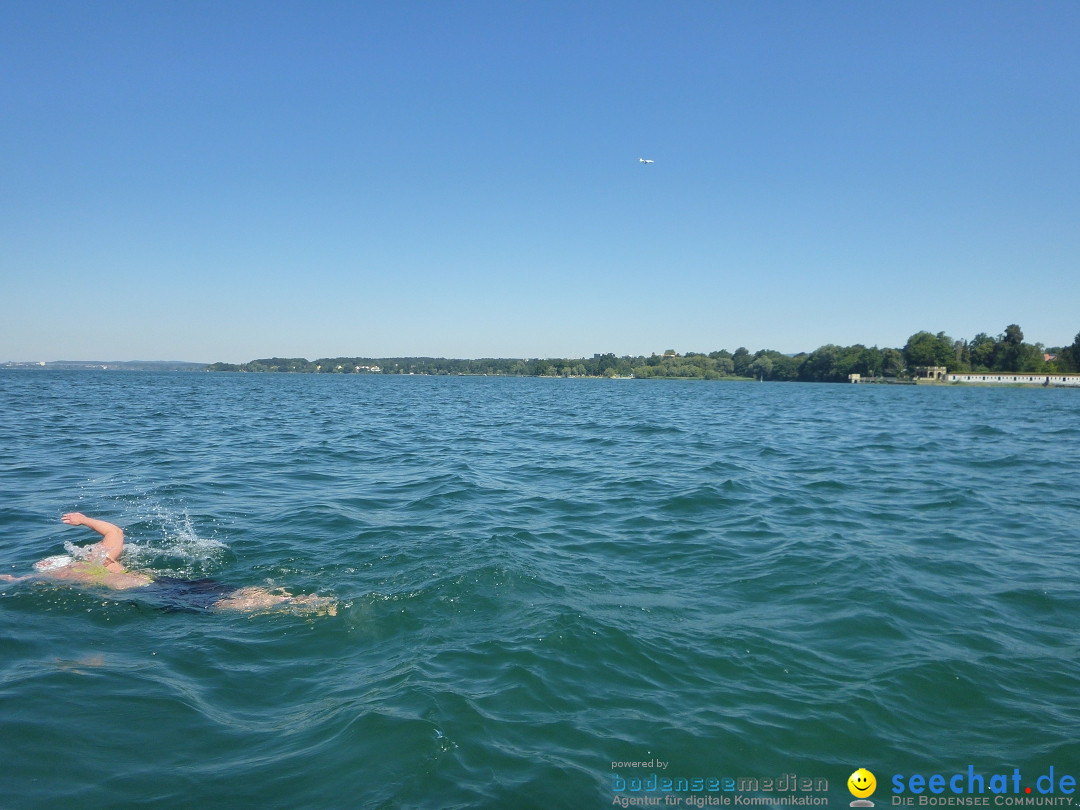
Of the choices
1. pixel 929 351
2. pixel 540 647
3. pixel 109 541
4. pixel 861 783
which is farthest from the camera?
pixel 929 351

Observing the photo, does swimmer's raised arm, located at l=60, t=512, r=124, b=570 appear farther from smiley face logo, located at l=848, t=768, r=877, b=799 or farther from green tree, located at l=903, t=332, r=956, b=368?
green tree, located at l=903, t=332, r=956, b=368

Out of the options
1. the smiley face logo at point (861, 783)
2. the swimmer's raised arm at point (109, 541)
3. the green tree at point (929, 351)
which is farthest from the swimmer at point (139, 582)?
the green tree at point (929, 351)

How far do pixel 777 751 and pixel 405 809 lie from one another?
3.23 m

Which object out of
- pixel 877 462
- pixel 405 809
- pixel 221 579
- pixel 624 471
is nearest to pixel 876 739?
pixel 405 809

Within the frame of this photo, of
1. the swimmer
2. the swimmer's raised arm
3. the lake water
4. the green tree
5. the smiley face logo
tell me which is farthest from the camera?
the green tree

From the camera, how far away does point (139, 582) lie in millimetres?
8883

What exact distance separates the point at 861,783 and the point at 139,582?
9531 mm

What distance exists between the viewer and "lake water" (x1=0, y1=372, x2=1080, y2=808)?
5.04 meters

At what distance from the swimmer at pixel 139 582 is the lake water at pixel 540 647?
36 centimetres

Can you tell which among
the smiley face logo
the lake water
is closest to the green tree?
the lake water

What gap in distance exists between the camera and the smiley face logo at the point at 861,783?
193 inches

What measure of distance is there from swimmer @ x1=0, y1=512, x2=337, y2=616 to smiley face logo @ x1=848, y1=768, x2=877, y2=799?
6111mm

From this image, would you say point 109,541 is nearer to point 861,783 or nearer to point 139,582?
point 139,582

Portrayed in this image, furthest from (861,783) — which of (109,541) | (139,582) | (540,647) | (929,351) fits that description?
(929,351)
